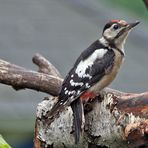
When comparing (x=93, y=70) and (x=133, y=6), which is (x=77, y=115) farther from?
(x=133, y=6)

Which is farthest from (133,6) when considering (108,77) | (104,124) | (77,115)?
(104,124)

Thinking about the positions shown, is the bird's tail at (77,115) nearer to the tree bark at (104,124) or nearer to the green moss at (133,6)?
the tree bark at (104,124)

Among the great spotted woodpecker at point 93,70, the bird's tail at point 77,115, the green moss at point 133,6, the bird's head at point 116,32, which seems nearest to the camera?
the bird's tail at point 77,115

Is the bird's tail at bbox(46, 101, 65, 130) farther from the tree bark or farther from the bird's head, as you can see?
the bird's head

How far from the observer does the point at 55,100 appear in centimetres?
401

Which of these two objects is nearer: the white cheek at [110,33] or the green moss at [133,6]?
the white cheek at [110,33]

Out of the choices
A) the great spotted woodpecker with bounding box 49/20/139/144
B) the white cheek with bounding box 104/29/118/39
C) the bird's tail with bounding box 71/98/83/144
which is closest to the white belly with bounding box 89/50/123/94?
the great spotted woodpecker with bounding box 49/20/139/144

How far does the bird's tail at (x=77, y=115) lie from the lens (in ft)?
12.0

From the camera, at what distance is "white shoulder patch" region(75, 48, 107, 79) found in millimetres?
4176

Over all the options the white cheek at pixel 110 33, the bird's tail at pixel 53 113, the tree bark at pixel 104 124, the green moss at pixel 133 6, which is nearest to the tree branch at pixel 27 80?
the tree bark at pixel 104 124

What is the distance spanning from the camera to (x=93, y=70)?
4.27 meters

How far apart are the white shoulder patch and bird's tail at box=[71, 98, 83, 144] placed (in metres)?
0.22

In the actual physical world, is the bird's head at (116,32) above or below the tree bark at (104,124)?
above

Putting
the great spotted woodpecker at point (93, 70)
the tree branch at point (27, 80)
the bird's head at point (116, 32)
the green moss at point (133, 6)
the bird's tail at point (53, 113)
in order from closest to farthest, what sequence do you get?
the bird's tail at point (53, 113) → the great spotted woodpecker at point (93, 70) → the tree branch at point (27, 80) → the bird's head at point (116, 32) → the green moss at point (133, 6)
